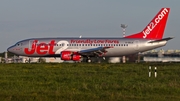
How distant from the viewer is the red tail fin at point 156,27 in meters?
57.4

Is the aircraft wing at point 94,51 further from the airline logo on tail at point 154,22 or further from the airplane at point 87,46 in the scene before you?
the airline logo on tail at point 154,22

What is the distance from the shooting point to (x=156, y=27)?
57.7 metres

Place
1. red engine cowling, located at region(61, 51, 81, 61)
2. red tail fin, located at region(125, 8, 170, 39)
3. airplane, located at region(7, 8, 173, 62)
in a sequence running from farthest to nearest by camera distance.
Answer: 1. red tail fin, located at region(125, 8, 170, 39)
2. airplane, located at region(7, 8, 173, 62)
3. red engine cowling, located at region(61, 51, 81, 61)

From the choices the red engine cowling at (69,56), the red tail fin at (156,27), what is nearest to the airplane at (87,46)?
the red tail fin at (156,27)

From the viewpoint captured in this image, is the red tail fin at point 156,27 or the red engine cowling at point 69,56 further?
the red tail fin at point 156,27

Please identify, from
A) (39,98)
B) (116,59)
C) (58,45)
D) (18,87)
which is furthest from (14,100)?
(116,59)

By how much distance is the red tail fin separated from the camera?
57406 millimetres

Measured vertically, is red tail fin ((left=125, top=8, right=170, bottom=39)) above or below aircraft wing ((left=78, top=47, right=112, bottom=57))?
above

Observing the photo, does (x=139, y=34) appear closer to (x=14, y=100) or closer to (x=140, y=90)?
(x=140, y=90)

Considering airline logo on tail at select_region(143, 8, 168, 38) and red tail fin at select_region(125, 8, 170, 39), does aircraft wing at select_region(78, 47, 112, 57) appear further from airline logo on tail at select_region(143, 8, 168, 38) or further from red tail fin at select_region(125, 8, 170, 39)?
airline logo on tail at select_region(143, 8, 168, 38)

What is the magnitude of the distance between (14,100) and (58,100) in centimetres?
159

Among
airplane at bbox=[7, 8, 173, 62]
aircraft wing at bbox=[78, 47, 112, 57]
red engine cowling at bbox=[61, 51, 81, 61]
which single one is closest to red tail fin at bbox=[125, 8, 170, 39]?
airplane at bbox=[7, 8, 173, 62]

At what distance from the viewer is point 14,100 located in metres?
15.8

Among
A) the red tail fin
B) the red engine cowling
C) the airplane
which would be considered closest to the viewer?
the red engine cowling
